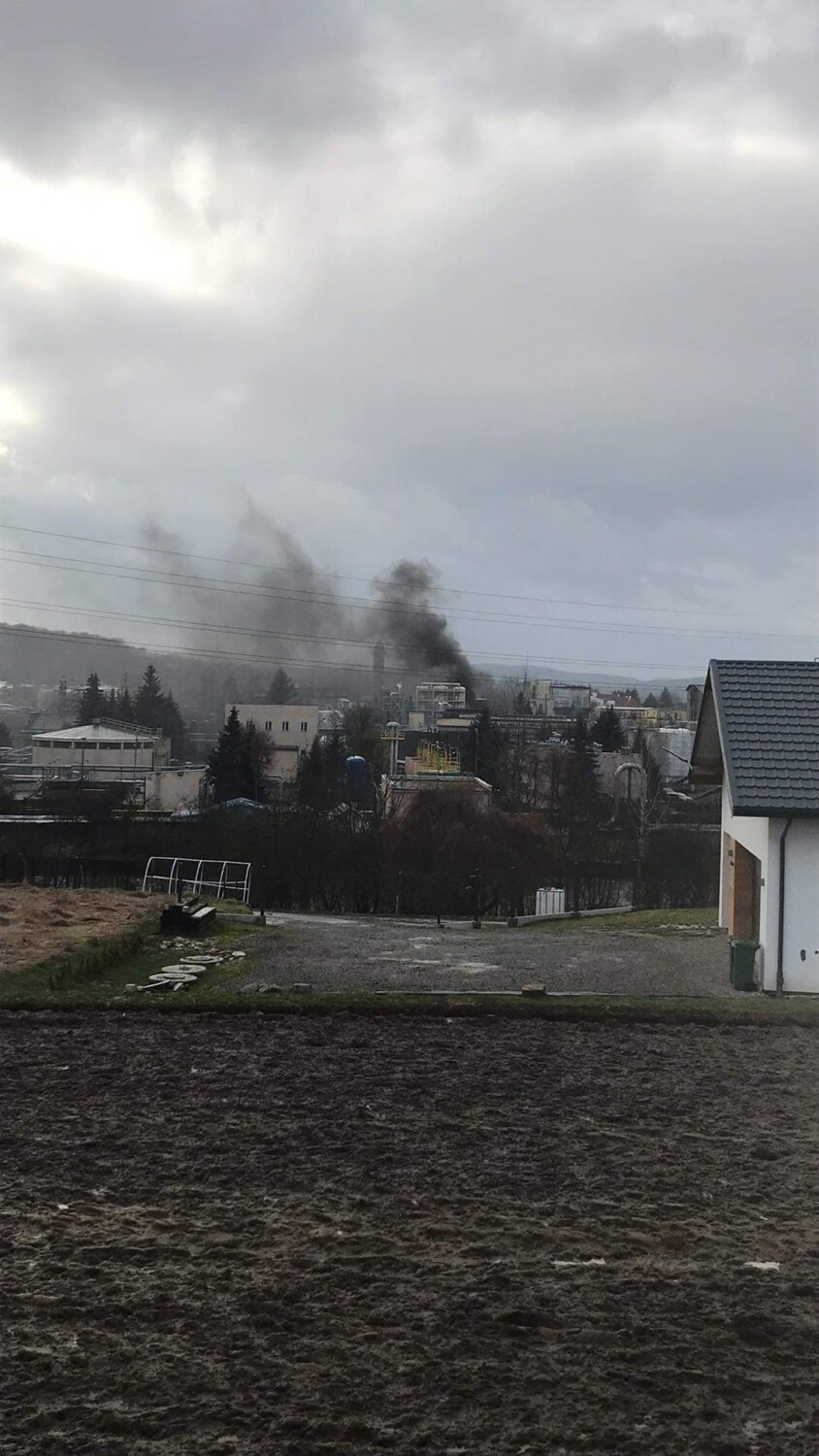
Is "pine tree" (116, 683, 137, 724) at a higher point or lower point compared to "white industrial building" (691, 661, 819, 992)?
higher

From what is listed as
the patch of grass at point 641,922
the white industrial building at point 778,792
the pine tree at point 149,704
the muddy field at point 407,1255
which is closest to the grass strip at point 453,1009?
the white industrial building at point 778,792

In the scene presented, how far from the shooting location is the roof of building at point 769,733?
15266 mm

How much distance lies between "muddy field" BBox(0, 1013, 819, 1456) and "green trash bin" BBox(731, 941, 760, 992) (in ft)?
13.1

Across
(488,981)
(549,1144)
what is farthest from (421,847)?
(549,1144)

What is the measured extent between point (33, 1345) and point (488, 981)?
10499mm


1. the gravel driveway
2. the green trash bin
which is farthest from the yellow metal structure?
the green trash bin

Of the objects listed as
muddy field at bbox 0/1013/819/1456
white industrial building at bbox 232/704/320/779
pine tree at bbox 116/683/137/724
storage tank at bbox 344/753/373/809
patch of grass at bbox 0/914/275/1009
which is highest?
pine tree at bbox 116/683/137/724

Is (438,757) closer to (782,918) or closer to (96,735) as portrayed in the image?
(96,735)

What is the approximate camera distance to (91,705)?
96.2m

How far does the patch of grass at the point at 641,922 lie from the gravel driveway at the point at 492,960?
708 millimetres

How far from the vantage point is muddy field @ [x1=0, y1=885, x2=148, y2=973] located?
57.2 ft

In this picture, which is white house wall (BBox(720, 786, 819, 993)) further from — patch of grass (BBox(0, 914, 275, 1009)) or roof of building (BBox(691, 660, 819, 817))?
patch of grass (BBox(0, 914, 275, 1009))

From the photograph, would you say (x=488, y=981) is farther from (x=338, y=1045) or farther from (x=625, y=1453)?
(x=625, y=1453)

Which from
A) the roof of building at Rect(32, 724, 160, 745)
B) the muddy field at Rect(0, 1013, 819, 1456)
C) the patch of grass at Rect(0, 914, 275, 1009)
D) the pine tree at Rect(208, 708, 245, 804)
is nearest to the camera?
the muddy field at Rect(0, 1013, 819, 1456)
